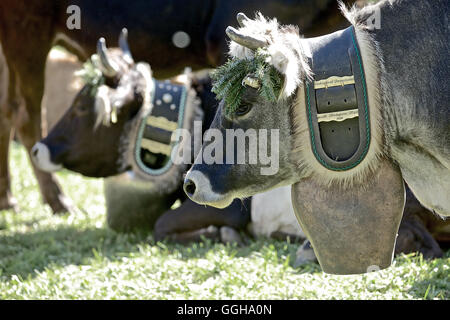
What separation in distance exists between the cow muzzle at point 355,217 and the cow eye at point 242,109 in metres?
0.33

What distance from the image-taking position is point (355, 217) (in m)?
2.52

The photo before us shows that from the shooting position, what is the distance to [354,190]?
2500 mm

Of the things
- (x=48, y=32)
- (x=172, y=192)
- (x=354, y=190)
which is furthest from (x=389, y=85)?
(x=48, y=32)

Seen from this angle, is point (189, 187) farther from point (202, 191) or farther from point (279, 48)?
point (279, 48)

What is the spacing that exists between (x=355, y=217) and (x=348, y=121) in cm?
36

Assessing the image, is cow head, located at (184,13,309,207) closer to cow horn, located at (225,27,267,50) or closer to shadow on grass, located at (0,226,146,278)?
cow horn, located at (225,27,267,50)

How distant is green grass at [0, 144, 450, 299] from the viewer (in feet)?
11.1

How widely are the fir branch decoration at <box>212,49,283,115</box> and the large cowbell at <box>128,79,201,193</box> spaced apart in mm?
2018

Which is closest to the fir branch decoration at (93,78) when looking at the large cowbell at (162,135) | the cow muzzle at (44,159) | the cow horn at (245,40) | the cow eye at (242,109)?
the large cowbell at (162,135)

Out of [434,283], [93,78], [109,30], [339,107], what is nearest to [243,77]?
[339,107]

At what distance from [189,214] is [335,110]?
2.38m

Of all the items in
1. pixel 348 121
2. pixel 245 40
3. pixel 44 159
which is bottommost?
pixel 44 159

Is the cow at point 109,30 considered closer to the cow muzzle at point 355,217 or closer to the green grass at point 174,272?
the green grass at point 174,272

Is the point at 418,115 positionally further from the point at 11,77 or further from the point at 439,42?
the point at 11,77
